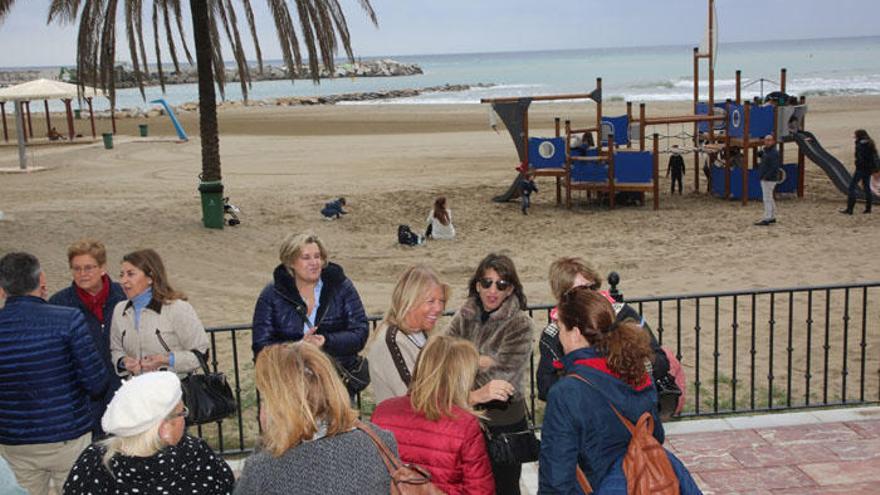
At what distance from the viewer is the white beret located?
3.21 meters

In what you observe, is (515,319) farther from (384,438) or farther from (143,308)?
(143,308)

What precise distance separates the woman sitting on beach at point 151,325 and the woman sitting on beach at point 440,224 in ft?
35.8

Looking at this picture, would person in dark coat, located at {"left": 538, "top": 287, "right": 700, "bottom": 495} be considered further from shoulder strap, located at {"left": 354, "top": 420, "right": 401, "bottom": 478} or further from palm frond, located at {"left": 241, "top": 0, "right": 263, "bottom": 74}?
palm frond, located at {"left": 241, "top": 0, "right": 263, "bottom": 74}

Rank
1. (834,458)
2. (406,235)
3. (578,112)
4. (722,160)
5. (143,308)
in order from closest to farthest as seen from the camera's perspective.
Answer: (143,308)
(834,458)
(406,235)
(722,160)
(578,112)

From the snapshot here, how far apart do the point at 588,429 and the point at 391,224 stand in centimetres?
1481

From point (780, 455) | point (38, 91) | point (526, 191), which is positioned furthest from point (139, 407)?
point (38, 91)

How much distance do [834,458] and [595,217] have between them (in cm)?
1312

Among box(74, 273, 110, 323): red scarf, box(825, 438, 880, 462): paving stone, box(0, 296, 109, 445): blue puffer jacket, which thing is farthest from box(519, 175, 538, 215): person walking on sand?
box(0, 296, 109, 445): blue puffer jacket

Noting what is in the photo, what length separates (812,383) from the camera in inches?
353

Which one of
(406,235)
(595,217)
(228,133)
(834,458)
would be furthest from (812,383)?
(228,133)

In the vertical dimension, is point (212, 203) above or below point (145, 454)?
below

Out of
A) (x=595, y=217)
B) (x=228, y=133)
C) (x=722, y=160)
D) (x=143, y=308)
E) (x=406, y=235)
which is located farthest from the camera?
(x=228, y=133)

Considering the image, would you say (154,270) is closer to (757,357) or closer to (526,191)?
(757,357)

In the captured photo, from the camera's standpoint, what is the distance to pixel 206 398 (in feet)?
16.5
